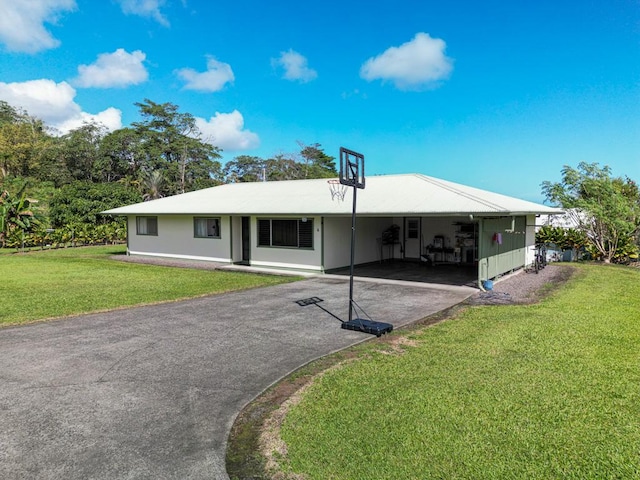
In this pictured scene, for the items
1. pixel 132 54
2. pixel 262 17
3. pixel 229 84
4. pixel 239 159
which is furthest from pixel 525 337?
pixel 239 159

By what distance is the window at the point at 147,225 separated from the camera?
1855cm

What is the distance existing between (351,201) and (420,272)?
3399 millimetres

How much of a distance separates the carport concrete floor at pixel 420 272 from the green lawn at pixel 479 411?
5632mm

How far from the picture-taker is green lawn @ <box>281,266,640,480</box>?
2.98m

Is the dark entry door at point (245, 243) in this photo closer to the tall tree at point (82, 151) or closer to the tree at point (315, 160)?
the tall tree at point (82, 151)

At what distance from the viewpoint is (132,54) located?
22.4 m

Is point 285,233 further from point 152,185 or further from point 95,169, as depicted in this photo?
point 95,169

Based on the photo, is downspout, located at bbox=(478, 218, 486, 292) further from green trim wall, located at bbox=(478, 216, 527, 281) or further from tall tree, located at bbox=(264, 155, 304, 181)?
tall tree, located at bbox=(264, 155, 304, 181)

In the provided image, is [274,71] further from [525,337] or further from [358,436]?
[358,436]

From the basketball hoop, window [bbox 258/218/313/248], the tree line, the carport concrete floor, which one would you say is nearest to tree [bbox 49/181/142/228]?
the tree line

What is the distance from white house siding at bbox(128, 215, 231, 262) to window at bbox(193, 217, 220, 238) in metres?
0.18

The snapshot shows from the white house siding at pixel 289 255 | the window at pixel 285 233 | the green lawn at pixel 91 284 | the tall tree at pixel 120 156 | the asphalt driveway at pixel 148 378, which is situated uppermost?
the tall tree at pixel 120 156

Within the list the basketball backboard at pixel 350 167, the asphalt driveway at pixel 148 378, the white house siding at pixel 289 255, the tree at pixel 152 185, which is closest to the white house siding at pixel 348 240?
the white house siding at pixel 289 255

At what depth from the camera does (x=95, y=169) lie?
3659 cm
